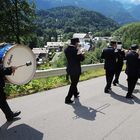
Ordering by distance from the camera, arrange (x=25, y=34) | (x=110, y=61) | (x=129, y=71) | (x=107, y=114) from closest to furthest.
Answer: (x=107, y=114)
(x=129, y=71)
(x=110, y=61)
(x=25, y=34)

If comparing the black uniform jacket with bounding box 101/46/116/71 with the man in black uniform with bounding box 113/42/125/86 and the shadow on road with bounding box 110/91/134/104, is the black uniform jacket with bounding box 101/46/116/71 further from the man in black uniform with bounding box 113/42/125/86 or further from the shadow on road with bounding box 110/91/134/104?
the man in black uniform with bounding box 113/42/125/86

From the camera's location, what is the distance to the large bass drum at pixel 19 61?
7.62m

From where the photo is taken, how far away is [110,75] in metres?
12.6

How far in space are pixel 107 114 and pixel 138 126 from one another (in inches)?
49.4

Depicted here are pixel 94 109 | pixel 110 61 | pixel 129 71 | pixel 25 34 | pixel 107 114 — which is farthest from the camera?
pixel 25 34

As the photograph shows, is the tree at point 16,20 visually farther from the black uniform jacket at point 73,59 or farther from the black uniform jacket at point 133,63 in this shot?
the black uniform jacket at point 73,59

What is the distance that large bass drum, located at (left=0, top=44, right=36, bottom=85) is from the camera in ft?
25.0

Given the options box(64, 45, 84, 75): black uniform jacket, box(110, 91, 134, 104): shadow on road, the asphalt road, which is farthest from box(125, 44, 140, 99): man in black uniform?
box(64, 45, 84, 75): black uniform jacket

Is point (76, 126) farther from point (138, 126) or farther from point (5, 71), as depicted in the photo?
point (5, 71)

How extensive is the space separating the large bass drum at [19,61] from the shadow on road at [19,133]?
3.34 ft

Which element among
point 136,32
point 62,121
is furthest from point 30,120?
point 136,32

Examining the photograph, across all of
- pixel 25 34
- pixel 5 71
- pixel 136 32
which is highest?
pixel 5 71

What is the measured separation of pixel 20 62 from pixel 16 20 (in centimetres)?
2772

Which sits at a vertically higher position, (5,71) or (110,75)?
(5,71)
